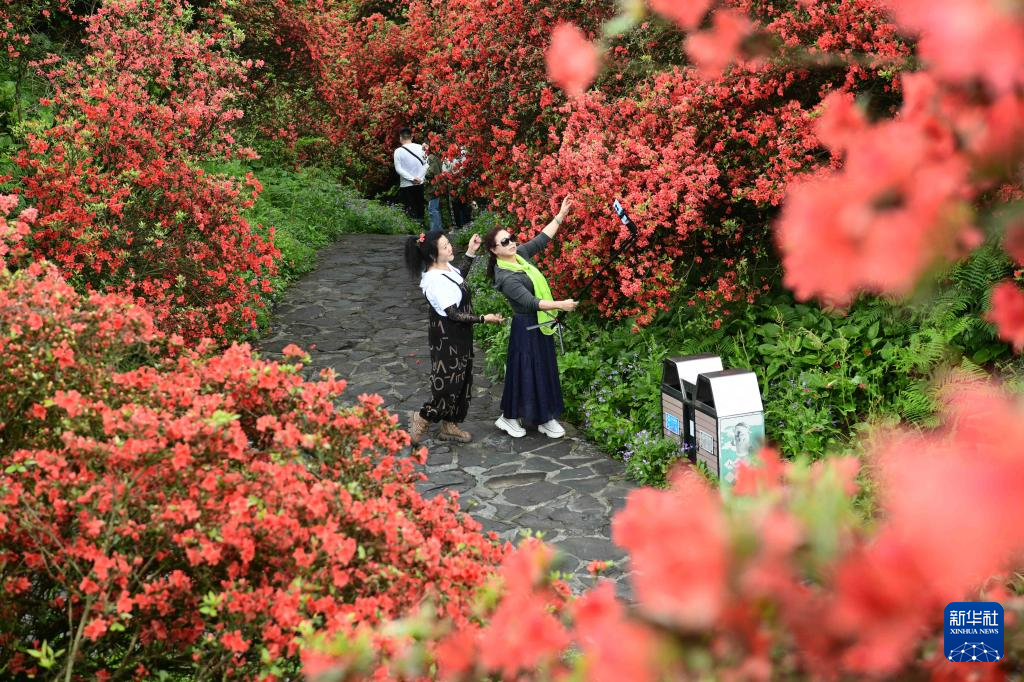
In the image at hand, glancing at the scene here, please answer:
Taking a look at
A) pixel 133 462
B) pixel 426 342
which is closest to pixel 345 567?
pixel 133 462

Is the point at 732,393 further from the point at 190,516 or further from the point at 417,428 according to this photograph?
the point at 190,516

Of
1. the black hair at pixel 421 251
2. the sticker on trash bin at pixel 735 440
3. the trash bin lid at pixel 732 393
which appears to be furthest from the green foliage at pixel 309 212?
the sticker on trash bin at pixel 735 440

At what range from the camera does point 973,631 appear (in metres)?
2.74

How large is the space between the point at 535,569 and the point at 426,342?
8.80m

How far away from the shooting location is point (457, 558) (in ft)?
11.3

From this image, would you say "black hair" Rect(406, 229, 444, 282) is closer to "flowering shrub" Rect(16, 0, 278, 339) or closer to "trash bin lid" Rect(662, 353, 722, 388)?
"flowering shrub" Rect(16, 0, 278, 339)

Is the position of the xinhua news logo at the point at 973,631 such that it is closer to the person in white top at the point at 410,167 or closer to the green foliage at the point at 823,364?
the green foliage at the point at 823,364

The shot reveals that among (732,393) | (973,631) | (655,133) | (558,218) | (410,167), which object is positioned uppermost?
(655,133)

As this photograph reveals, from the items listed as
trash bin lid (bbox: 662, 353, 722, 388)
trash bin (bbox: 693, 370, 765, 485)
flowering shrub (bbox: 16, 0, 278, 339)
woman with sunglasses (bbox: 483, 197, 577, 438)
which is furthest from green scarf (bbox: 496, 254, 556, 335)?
flowering shrub (bbox: 16, 0, 278, 339)

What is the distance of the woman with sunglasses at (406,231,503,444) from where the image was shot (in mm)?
7418

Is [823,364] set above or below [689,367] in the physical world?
below

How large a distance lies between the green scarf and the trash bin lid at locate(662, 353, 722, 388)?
1159mm

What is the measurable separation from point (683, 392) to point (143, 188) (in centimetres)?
480

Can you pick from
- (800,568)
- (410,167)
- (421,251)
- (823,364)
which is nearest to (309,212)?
(410,167)
